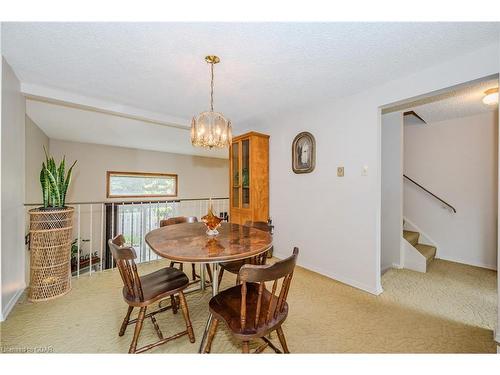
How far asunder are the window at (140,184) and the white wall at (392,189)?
16.6ft

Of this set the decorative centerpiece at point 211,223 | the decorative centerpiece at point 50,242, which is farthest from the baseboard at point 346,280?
the decorative centerpiece at point 50,242

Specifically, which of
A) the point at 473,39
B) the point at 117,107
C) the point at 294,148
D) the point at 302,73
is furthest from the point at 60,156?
the point at 473,39

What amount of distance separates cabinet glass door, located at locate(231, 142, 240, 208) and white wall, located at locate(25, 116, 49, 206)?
3.16 meters

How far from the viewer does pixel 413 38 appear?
1.47m

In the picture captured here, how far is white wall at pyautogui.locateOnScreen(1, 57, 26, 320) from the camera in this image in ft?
5.80

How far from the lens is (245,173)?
133 inches

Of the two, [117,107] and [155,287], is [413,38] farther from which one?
[117,107]

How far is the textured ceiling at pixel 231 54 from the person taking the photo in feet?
4.59

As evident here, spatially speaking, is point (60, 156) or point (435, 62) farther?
point (60, 156)

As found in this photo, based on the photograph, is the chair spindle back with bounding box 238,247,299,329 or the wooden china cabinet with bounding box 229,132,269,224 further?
the wooden china cabinet with bounding box 229,132,269,224

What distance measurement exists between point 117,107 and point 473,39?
3.62 metres

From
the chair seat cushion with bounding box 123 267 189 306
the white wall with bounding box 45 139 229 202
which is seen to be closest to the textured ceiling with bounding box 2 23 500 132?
the chair seat cushion with bounding box 123 267 189 306

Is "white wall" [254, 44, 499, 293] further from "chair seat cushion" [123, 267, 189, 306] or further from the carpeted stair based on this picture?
"chair seat cushion" [123, 267, 189, 306]
